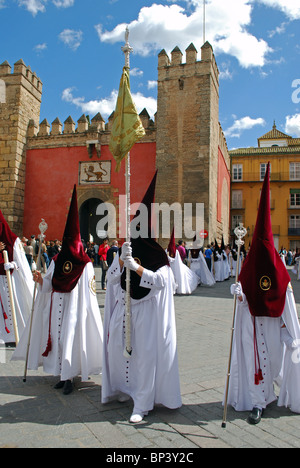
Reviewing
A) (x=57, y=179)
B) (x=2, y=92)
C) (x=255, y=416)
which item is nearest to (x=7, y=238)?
(x=255, y=416)

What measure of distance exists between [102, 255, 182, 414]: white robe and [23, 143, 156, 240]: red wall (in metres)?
17.4

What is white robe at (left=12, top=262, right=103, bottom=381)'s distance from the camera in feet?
12.7

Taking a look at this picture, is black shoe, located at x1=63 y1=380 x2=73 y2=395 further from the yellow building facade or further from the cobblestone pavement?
the yellow building facade

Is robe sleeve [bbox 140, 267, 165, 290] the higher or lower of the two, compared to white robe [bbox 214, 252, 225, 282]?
higher

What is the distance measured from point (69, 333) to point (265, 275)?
2.08 meters

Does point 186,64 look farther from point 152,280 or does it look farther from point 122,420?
point 122,420

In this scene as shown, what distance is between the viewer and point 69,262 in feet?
13.4

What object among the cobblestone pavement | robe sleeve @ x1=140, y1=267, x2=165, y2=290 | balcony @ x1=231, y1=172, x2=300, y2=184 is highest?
balcony @ x1=231, y1=172, x2=300, y2=184

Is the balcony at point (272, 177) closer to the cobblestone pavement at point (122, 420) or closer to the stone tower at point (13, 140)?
the stone tower at point (13, 140)

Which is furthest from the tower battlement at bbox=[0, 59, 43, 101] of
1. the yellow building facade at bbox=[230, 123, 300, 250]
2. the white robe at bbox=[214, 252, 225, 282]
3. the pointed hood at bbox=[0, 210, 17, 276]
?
the yellow building facade at bbox=[230, 123, 300, 250]

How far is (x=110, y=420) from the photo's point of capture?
3.13 metres

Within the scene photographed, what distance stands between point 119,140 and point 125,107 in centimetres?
33

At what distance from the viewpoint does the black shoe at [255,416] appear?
10.2 feet

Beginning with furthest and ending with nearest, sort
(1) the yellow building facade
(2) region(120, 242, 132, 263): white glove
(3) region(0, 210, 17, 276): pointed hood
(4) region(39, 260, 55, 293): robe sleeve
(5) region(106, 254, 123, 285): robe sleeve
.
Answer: (1) the yellow building facade → (3) region(0, 210, 17, 276): pointed hood → (4) region(39, 260, 55, 293): robe sleeve → (5) region(106, 254, 123, 285): robe sleeve → (2) region(120, 242, 132, 263): white glove
